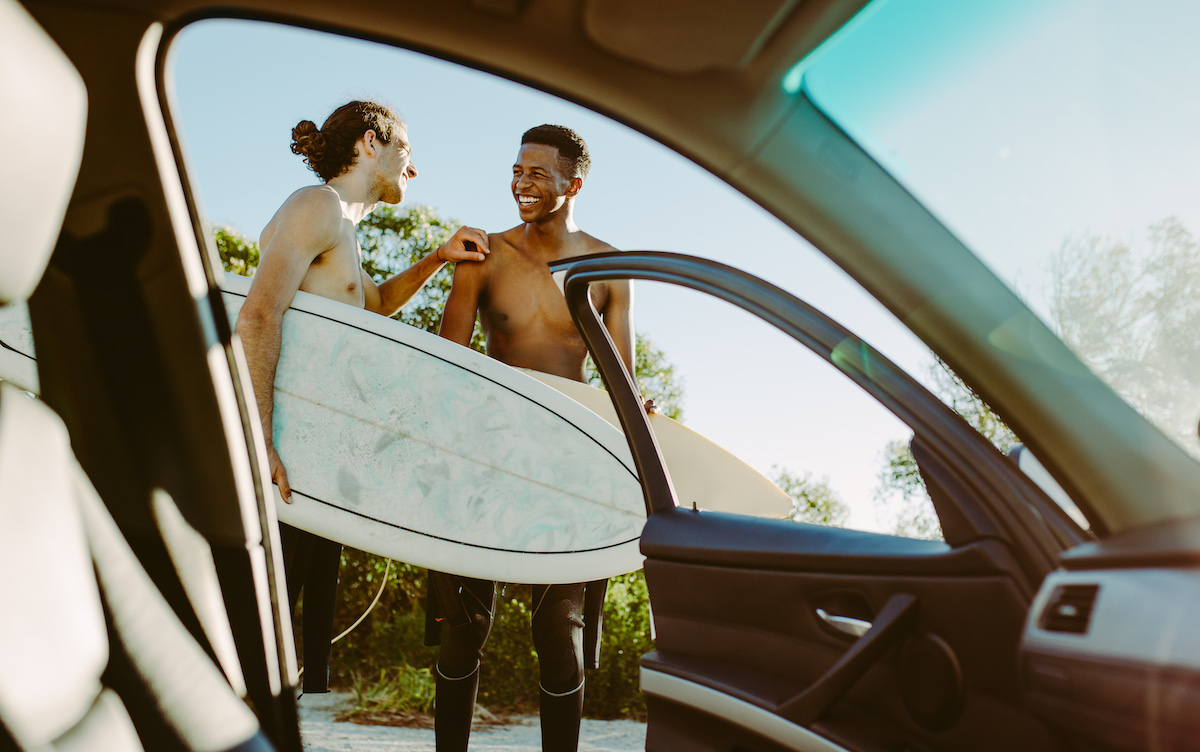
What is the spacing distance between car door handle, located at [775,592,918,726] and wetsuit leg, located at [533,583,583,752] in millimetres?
1404

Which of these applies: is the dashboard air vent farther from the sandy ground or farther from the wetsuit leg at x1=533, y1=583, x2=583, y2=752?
the sandy ground

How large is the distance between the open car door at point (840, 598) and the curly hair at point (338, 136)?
2.13 metres

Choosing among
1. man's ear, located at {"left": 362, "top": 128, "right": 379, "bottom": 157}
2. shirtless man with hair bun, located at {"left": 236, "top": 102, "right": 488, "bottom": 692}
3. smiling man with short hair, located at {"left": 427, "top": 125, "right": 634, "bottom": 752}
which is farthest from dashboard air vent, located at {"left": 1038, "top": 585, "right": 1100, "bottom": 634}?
man's ear, located at {"left": 362, "top": 128, "right": 379, "bottom": 157}

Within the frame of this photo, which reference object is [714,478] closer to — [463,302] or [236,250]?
[463,302]

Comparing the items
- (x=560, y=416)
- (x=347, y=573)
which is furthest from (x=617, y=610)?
(x=560, y=416)

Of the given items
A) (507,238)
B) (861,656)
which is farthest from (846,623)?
(507,238)

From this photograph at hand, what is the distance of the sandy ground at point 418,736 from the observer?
410 cm

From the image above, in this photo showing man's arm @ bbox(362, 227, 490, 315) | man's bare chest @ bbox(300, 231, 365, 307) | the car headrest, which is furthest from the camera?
man's arm @ bbox(362, 227, 490, 315)

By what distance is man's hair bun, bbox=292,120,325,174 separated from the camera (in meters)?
3.26

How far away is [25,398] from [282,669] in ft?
1.97

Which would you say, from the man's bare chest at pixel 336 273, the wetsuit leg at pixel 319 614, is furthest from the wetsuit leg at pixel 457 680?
the man's bare chest at pixel 336 273

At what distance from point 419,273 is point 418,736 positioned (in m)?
2.79

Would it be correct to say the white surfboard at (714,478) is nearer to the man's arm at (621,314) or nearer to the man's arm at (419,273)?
the man's arm at (621,314)

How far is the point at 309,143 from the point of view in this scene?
3.27m
